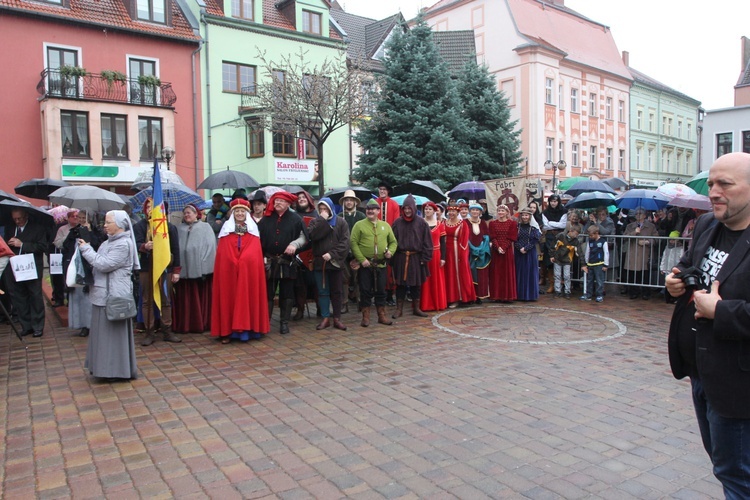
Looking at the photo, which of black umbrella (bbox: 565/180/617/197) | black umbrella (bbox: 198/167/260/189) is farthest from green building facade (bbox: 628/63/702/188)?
black umbrella (bbox: 198/167/260/189)

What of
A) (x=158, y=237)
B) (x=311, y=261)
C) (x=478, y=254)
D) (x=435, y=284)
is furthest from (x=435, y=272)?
(x=158, y=237)

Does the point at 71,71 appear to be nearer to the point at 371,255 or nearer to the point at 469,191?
the point at 469,191

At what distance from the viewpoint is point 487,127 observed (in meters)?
25.1

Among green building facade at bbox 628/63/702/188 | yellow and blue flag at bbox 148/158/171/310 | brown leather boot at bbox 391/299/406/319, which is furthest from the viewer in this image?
green building facade at bbox 628/63/702/188

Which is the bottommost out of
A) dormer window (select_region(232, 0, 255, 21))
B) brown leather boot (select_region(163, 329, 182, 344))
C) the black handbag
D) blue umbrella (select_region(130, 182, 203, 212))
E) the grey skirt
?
brown leather boot (select_region(163, 329, 182, 344))

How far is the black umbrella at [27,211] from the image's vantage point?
8.59 m

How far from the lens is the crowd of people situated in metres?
7.87

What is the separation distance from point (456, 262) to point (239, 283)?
4.40 meters

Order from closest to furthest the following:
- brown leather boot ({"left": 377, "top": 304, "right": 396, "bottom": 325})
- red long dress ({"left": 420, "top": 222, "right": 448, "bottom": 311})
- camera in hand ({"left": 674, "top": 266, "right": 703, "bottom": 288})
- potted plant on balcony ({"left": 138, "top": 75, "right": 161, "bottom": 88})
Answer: camera in hand ({"left": 674, "top": 266, "right": 703, "bottom": 288}) < brown leather boot ({"left": 377, "top": 304, "right": 396, "bottom": 325}) < red long dress ({"left": 420, "top": 222, "right": 448, "bottom": 311}) < potted plant on balcony ({"left": 138, "top": 75, "right": 161, "bottom": 88})

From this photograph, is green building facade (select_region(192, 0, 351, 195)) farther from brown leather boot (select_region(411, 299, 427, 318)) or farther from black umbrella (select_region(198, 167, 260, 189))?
brown leather boot (select_region(411, 299, 427, 318))

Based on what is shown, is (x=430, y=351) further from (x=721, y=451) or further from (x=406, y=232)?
(x=721, y=451)

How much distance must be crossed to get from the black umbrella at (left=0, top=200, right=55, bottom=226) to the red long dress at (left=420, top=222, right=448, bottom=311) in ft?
19.9

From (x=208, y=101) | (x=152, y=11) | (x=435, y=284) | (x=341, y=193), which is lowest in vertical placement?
(x=435, y=284)

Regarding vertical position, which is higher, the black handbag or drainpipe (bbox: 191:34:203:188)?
drainpipe (bbox: 191:34:203:188)
